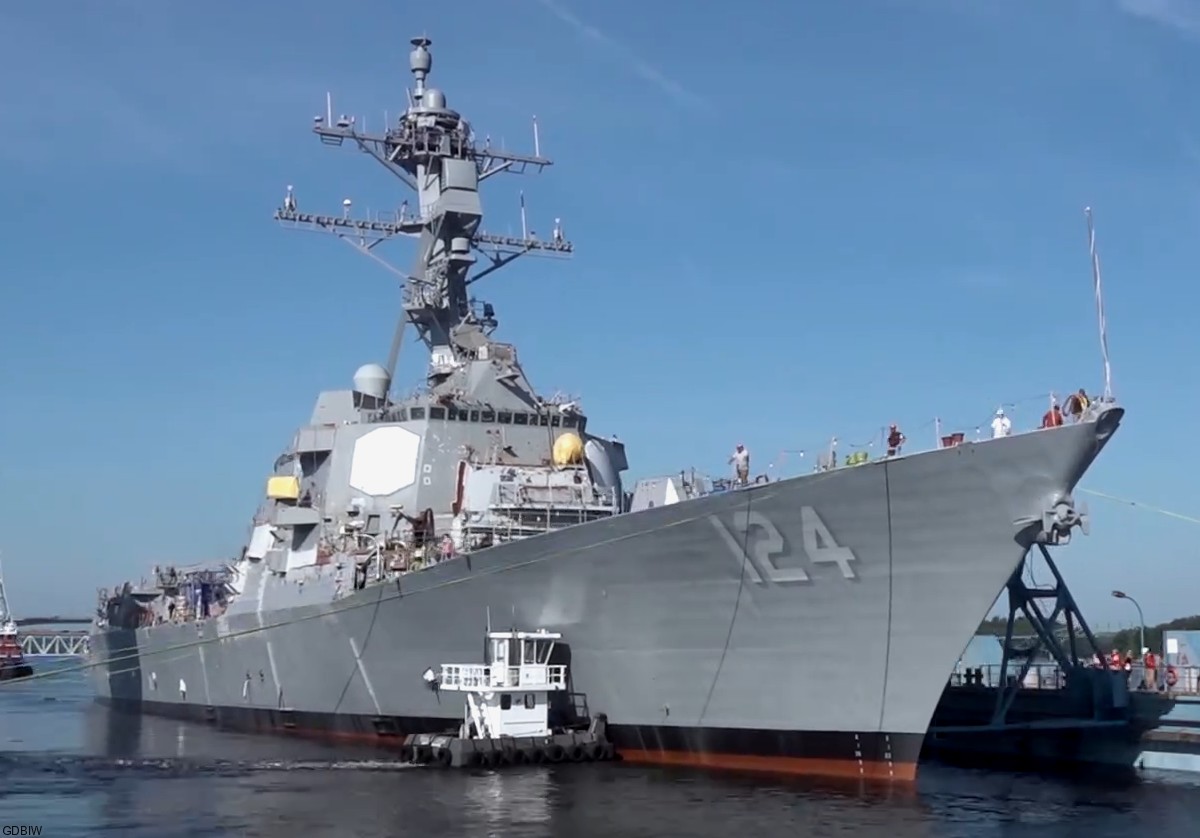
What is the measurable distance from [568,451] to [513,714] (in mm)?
5333

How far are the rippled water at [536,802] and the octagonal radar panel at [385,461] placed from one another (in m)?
4.81

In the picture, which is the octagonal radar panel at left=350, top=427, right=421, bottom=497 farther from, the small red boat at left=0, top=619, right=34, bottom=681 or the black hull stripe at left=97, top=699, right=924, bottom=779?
the small red boat at left=0, top=619, right=34, bottom=681

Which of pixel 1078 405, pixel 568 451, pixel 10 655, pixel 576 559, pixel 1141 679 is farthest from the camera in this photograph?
pixel 10 655

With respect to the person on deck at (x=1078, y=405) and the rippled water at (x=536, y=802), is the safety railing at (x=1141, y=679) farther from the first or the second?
the person on deck at (x=1078, y=405)

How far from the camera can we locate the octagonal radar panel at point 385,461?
23047 millimetres

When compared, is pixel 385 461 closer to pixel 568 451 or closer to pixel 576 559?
pixel 568 451

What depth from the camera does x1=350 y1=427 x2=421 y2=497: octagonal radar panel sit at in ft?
75.6

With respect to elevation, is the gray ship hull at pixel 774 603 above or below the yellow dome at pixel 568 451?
below

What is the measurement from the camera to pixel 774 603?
16.6 meters

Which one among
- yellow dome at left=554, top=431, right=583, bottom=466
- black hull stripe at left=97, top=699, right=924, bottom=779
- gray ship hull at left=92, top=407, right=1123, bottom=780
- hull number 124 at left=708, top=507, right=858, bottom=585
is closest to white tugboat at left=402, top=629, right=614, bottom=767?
gray ship hull at left=92, top=407, right=1123, bottom=780

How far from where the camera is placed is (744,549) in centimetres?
1662

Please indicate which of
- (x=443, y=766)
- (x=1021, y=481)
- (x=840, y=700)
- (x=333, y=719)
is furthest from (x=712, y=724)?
(x=333, y=719)

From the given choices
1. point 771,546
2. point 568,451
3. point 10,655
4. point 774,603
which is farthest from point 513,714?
point 10,655

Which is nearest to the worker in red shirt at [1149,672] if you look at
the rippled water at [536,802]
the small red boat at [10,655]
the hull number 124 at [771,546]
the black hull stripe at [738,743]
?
the rippled water at [536,802]
